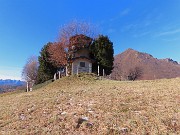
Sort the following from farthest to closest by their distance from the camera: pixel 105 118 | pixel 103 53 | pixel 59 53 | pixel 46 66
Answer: pixel 46 66
pixel 103 53
pixel 59 53
pixel 105 118

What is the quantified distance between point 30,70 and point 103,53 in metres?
27.3

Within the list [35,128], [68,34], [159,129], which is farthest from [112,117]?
[68,34]

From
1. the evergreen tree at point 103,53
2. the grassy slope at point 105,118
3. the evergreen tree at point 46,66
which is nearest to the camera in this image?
the grassy slope at point 105,118

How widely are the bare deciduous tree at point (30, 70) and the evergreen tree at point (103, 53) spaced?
2362 centimetres

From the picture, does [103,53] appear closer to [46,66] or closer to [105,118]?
[46,66]

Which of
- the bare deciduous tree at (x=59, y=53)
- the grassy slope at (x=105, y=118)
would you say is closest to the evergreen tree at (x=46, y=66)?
the bare deciduous tree at (x=59, y=53)

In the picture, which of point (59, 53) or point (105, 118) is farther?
point (59, 53)

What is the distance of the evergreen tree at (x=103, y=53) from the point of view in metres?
34.3

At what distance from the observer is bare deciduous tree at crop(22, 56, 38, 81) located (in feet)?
174

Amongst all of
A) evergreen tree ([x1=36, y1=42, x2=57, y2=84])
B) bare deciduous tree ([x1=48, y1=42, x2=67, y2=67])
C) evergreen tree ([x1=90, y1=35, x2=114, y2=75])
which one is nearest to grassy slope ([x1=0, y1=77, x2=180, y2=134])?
evergreen tree ([x1=90, y1=35, x2=114, y2=75])

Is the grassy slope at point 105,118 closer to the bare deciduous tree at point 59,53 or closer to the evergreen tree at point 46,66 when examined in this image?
the bare deciduous tree at point 59,53

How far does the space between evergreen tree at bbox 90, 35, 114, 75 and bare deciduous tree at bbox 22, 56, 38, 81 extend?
23.6m

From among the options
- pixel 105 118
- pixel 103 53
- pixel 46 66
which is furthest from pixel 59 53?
pixel 105 118

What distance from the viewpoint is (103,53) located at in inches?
1348
